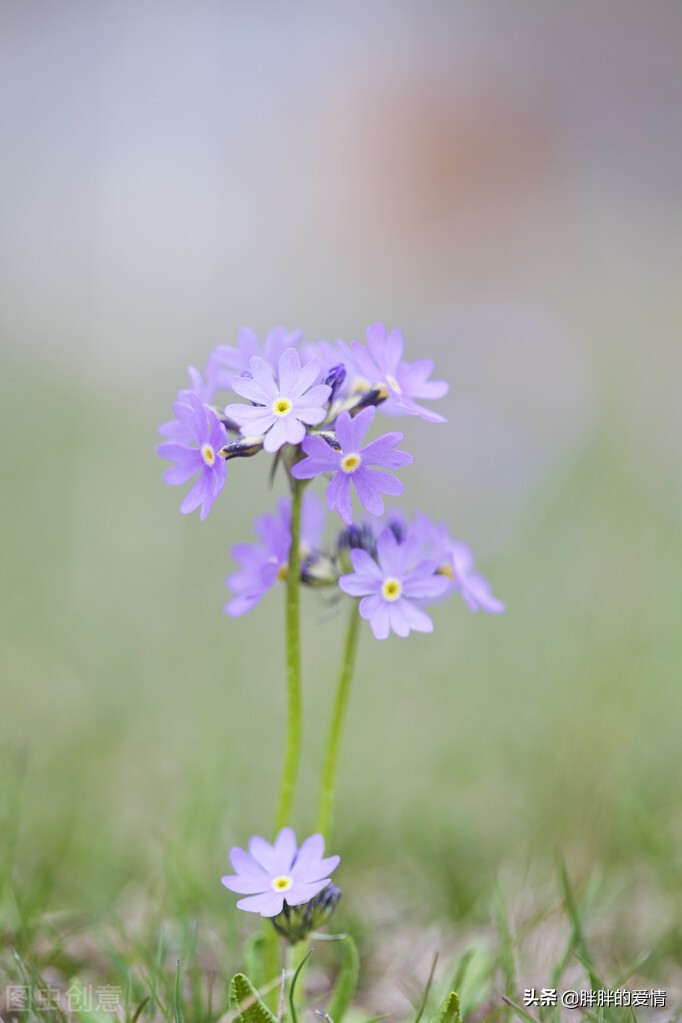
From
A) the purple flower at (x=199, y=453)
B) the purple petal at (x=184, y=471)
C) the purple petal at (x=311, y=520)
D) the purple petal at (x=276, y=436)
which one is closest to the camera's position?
the purple petal at (x=276, y=436)

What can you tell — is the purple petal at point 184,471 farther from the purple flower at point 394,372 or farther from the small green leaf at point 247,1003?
the small green leaf at point 247,1003

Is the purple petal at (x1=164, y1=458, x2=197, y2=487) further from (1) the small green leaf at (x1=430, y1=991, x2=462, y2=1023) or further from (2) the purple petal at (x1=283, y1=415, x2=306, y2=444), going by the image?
(1) the small green leaf at (x1=430, y1=991, x2=462, y2=1023)

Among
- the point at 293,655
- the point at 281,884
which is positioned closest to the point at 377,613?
the point at 293,655

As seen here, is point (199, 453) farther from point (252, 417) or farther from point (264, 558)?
point (264, 558)

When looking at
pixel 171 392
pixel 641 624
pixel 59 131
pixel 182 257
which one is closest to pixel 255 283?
pixel 182 257

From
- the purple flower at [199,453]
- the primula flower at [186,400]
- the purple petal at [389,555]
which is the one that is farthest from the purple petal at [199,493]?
the purple petal at [389,555]

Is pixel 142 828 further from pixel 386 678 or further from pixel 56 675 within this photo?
pixel 386 678

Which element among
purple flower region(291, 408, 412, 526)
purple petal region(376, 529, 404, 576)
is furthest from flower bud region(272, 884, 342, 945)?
purple flower region(291, 408, 412, 526)
